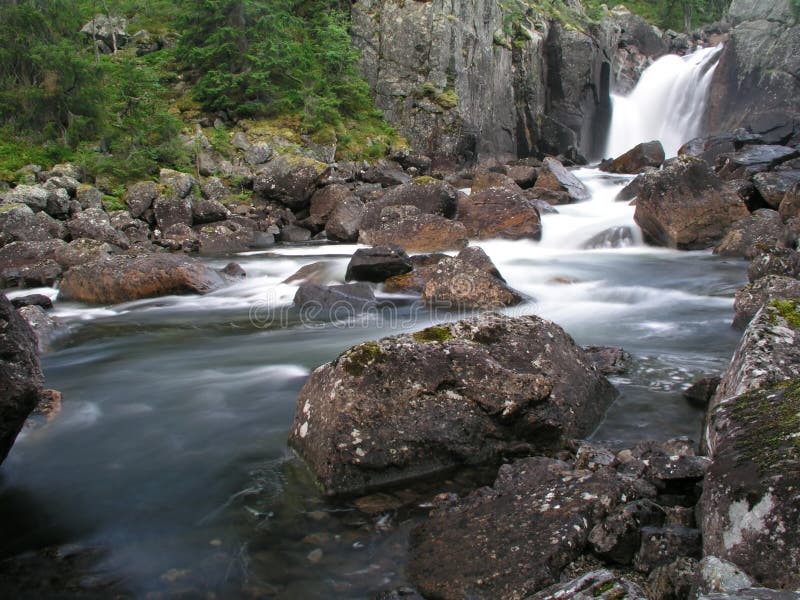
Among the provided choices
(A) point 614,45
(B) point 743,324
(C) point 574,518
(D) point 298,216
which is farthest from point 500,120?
(C) point 574,518

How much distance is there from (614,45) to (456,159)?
2089 cm

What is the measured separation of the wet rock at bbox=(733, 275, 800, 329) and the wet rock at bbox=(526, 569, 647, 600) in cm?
616

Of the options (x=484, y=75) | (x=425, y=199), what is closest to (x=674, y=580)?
(x=425, y=199)

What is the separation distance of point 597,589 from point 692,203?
14.5 metres

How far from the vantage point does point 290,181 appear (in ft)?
71.8

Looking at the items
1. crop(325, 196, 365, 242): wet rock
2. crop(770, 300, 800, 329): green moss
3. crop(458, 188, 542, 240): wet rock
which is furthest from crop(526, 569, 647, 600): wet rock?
crop(325, 196, 365, 242): wet rock

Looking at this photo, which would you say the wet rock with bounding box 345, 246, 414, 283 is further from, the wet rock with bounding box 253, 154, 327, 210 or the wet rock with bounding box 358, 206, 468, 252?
the wet rock with bounding box 253, 154, 327, 210

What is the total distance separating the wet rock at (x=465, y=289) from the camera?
9852 mm

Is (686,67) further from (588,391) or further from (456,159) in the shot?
(588,391)

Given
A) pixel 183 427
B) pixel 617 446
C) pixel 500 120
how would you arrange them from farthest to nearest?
pixel 500 120 → pixel 183 427 → pixel 617 446

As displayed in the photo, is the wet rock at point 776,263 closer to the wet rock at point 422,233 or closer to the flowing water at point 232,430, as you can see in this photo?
the flowing water at point 232,430

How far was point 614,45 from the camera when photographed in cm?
4528

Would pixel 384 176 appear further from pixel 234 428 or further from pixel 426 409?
pixel 426 409

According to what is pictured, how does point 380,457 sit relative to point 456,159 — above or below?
below
